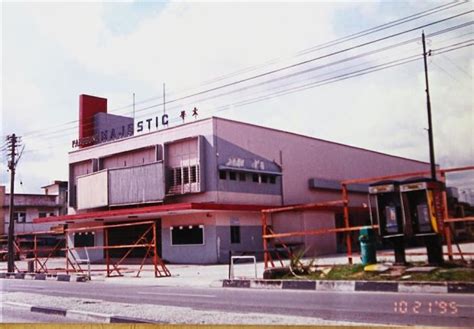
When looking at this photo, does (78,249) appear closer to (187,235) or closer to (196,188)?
(187,235)

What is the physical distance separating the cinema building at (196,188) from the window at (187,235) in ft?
0.10

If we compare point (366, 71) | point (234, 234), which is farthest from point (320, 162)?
point (234, 234)

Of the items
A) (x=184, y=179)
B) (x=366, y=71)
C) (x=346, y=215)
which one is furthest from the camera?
(x=184, y=179)

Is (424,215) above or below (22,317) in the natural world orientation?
above

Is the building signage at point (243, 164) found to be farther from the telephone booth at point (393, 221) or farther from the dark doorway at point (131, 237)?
the dark doorway at point (131, 237)

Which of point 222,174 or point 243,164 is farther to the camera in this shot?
point 222,174

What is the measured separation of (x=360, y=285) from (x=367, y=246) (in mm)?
1422

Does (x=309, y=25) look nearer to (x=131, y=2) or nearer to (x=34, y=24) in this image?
(x=131, y=2)

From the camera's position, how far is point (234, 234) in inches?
535

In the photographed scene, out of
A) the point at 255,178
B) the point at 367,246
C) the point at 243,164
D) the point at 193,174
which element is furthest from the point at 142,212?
the point at 367,246

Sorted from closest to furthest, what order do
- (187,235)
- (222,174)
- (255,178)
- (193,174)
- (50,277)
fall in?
(255,178), (222,174), (50,277), (193,174), (187,235)

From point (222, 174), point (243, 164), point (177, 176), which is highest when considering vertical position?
point (177, 176)

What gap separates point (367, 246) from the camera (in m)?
7.09

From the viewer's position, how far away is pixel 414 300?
11.6 feet
